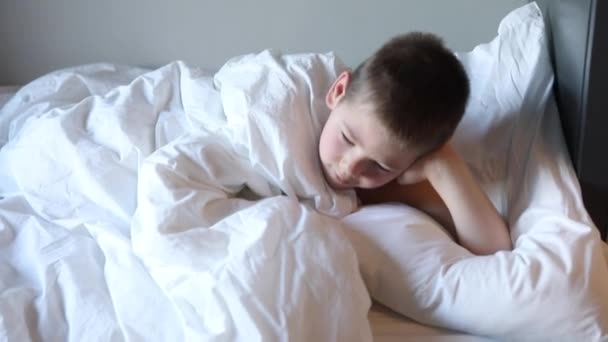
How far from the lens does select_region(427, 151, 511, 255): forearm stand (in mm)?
875

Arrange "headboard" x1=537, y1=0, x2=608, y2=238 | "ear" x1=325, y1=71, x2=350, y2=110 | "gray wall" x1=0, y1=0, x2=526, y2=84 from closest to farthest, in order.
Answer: "headboard" x1=537, y1=0, x2=608, y2=238 < "ear" x1=325, y1=71, x2=350, y2=110 < "gray wall" x1=0, y1=0, x2=526, y2=84

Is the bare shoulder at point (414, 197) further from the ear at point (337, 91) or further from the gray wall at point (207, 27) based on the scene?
the gray wall at point (207, 27)

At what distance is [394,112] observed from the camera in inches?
A: 31.7

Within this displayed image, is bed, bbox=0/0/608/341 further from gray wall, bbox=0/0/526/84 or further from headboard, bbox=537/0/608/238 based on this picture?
gray wall, bbox=0/0/526/84

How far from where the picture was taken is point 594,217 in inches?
34.9

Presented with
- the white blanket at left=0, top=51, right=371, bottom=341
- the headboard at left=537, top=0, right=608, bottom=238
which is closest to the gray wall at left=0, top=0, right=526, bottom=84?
the white blanket at left=0, top=51, right=371, bottom=341

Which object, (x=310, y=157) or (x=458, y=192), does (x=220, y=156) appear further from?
(x=458, y=192)

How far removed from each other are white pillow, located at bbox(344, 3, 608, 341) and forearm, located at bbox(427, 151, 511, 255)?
29 mm

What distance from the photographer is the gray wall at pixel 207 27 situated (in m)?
1.37

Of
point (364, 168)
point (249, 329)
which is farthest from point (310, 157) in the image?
point (249, 329)

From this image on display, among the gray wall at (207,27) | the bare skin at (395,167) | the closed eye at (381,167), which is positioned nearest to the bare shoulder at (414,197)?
the bare skin at (395,167)

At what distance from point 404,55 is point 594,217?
0.34 metres

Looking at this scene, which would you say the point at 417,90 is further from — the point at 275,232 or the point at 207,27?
the point at 207,27

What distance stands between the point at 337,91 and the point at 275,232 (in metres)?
0.27
